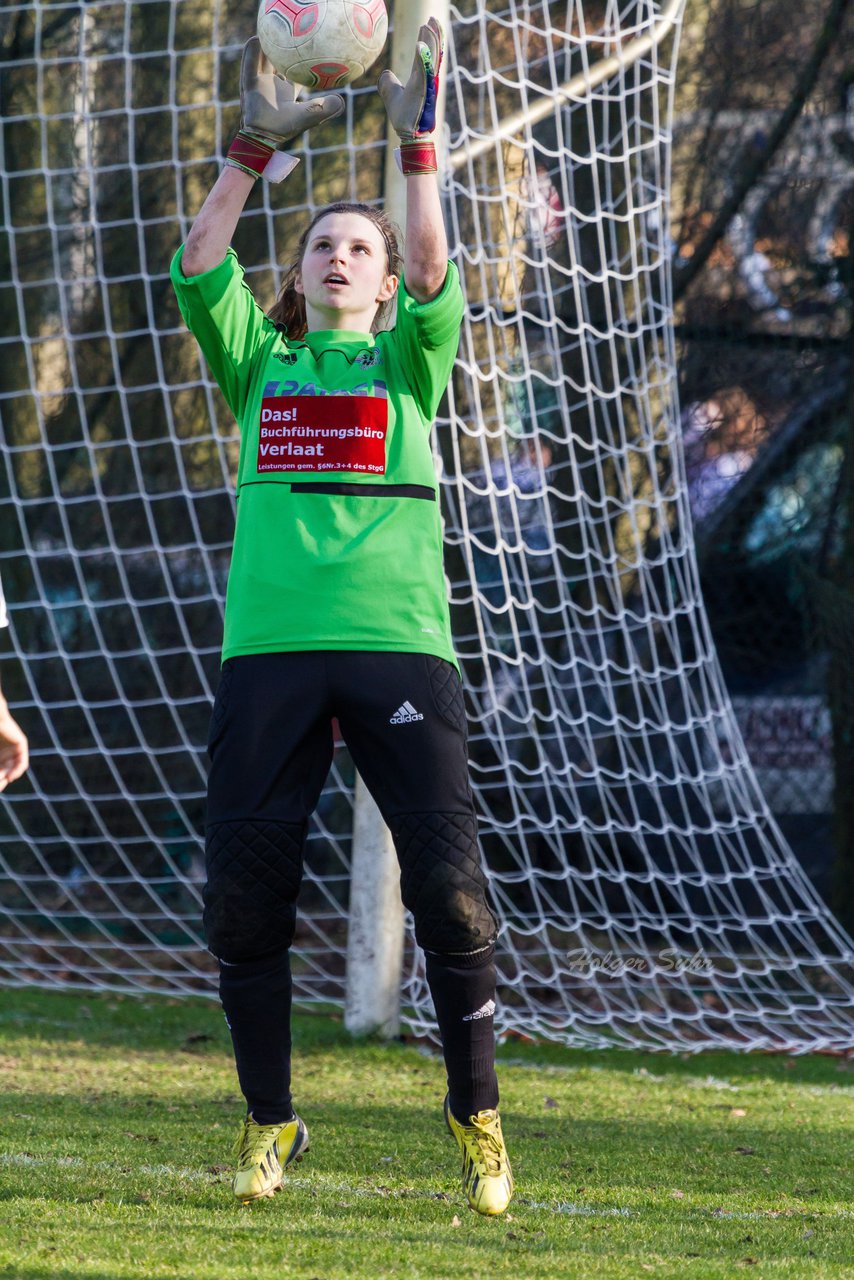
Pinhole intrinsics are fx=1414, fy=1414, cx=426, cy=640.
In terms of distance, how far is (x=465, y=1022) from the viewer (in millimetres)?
2352

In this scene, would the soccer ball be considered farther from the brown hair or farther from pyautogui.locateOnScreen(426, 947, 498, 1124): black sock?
pyautogui.locateOnScreen(426, 947, 498, 1124): black sock

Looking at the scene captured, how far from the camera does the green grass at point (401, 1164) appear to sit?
2131 millimetres

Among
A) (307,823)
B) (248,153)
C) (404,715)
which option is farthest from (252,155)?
(307,823)

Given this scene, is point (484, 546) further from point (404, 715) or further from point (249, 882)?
point (249, 882)

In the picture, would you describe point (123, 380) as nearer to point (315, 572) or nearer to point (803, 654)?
point (803, 654)

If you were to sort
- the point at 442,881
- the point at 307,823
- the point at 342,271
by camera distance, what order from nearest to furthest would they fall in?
the point at 442,881
the point at 307,823
the point at 342,271

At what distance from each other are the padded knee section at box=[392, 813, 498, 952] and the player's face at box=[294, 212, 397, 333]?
0.92 metres

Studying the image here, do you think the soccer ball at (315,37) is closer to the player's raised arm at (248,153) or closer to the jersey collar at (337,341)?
the player's raised arm at (248,153)

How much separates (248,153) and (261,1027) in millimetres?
1487

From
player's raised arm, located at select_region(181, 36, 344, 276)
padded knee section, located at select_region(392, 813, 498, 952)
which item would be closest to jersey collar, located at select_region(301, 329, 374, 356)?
player's raised arm, located at select_region(181, 36, 344, 276)

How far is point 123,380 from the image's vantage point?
6570mm

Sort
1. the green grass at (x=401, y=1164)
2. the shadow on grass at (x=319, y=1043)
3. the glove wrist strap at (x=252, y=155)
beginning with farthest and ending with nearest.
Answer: the shadow on grass at (x=319, y=1043)
the glove wrist strap at (x=252, y=155)
the green grass at (x=401, y=1164)
